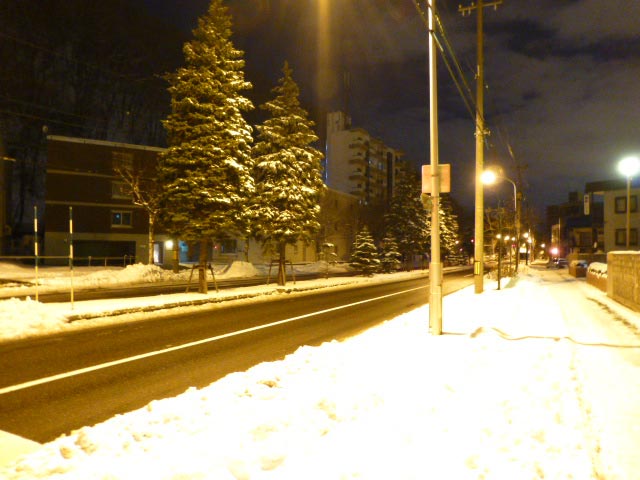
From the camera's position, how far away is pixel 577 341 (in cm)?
921

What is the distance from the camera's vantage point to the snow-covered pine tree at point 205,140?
58.9ft

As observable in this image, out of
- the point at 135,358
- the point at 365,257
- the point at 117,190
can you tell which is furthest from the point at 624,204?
the point at 135,358

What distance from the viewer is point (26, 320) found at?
10.4 meters

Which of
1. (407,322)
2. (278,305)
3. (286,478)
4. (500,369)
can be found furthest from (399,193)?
(286,478)

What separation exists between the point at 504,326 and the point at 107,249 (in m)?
43.1

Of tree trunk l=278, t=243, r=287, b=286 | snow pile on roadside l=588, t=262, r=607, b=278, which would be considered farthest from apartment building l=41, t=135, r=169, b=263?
snow pile on roadside l=588, t=262, r=607, b=278

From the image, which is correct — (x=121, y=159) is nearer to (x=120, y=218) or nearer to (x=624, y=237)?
(x=120, y=218)

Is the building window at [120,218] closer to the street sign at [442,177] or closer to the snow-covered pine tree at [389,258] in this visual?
the snow-covered pine tree at [389,258]

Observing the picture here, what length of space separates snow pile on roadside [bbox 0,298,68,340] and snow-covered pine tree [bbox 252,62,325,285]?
13.5 m

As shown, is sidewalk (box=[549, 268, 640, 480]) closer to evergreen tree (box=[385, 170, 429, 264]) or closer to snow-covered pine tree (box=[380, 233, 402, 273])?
snow-covered pine tree (box=[380, 233, 402, 273])

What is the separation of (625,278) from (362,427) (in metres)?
15.8

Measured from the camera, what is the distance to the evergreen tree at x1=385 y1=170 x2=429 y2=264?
2092 inches

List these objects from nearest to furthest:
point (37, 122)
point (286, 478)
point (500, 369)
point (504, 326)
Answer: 1. point (286, 478)
2. point (500, 369)
3. point (504, 326)
4. point (37, 122)

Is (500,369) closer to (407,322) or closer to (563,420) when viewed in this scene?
(563,420)
